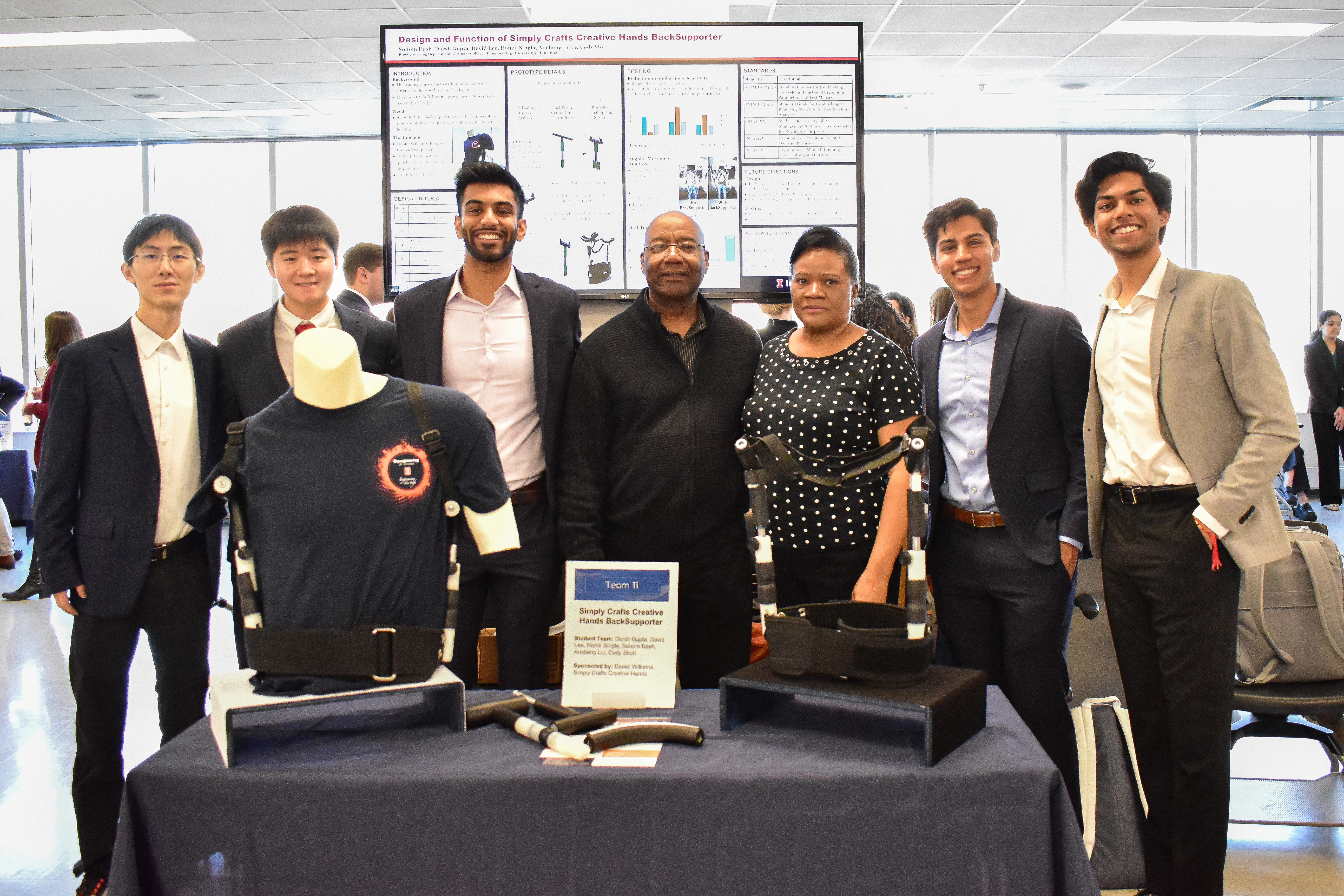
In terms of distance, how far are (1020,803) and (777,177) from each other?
2.28 metres

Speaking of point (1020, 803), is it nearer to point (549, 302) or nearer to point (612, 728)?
point (612, 728)

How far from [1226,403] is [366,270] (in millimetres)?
3393

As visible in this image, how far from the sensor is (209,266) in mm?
10500

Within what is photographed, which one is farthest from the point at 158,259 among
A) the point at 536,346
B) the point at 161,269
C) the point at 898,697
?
the point at 898,697

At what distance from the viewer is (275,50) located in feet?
24.9

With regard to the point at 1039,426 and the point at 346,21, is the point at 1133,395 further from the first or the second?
the point at 346,21

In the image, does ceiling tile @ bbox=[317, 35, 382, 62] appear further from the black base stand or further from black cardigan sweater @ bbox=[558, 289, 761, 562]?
the black base stand

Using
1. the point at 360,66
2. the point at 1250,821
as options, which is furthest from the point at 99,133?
the point at 1250,821

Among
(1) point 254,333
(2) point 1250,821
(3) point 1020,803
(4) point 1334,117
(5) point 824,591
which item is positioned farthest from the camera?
(4) point 1334,117

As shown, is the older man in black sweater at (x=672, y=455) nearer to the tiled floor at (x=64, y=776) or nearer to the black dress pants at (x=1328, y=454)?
the tiled floor at (x=64, y=776)

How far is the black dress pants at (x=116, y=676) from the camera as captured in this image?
231 centimetres

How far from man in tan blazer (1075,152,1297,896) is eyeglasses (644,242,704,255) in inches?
36.5

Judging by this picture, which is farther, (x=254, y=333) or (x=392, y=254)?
(x=392, y=254)

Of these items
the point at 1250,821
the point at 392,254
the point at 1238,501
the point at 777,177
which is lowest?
the point at 1250,821
